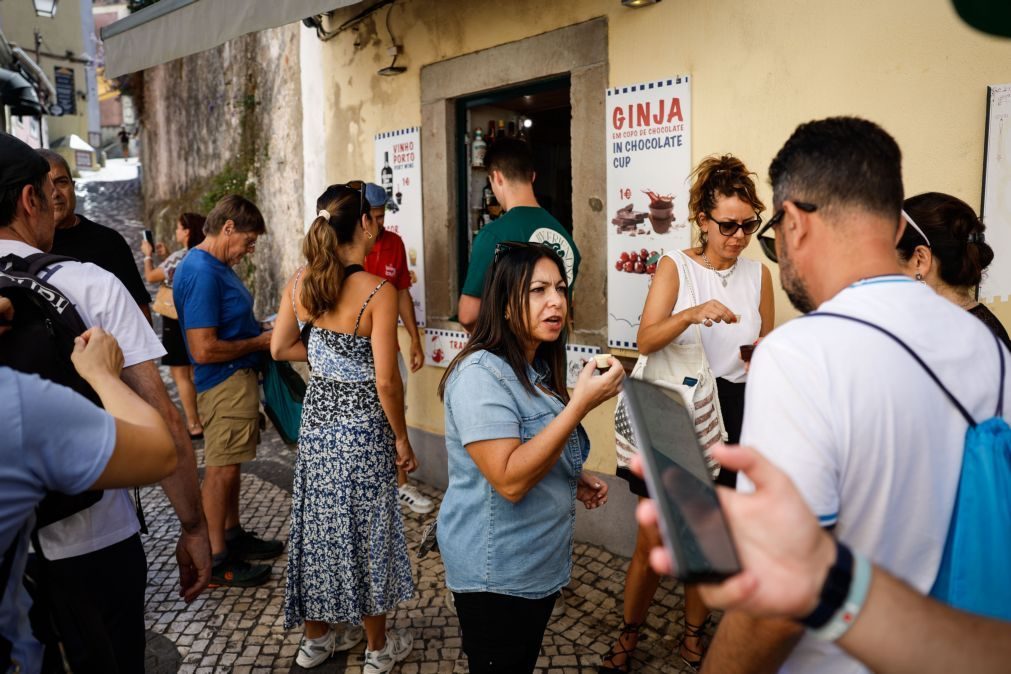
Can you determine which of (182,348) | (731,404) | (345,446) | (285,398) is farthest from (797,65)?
(182,348)

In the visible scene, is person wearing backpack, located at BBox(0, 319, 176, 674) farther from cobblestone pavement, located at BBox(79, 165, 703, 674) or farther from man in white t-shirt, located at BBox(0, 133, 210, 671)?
cobblestone pavement, located at BBox(79, 165, 703, 674)

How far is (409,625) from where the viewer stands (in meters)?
3.67

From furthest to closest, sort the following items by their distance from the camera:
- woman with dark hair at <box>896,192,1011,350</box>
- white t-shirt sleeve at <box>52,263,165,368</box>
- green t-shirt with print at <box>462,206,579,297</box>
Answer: green t-shirt with print at <box>462,206,579,297</box>, woman with dark hair at <box>896,192,1011,350</box>, white t-shirt sleeve at <box>52,263,165,368</box>

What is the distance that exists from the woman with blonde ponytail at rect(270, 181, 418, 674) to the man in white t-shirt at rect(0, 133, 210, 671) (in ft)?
3.20

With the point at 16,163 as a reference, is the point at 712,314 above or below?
below

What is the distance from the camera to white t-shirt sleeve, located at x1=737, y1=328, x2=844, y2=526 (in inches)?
43.1

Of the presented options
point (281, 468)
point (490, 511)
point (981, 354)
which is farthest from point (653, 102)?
point (281, 468)

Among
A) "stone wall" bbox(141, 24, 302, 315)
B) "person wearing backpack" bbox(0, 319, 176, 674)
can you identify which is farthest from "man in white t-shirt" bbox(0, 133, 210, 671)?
"stone wall" bbox(141, 24, 302, 315)

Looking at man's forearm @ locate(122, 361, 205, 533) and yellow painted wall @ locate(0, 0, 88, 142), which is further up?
yellow painted wall @ locate(0, 0, 88, 142)

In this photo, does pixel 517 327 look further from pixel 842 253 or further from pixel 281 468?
pixel 281 468

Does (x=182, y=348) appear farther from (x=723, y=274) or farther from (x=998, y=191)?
(x=998, y=191)

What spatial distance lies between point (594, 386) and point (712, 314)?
3.42 ft

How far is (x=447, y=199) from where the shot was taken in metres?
5.47

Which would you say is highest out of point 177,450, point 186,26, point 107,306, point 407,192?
point 186,26
